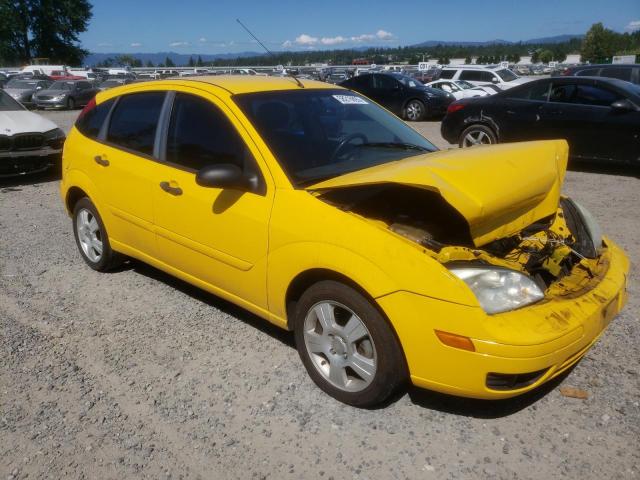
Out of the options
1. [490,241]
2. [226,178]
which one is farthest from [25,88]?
[490,241]

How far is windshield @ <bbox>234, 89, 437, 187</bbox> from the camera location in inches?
125

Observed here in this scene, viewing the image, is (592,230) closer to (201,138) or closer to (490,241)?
(490,241)

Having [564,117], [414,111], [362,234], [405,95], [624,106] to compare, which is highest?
[624,106]

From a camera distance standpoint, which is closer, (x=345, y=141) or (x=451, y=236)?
(x=451, y=236)

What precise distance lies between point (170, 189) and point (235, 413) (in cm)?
149

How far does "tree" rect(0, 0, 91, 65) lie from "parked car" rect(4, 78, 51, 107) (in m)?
39.8

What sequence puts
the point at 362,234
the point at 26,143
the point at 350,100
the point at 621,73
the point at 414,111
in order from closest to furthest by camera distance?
the point at 362,234 → the point at 350,100 → the point at 26,143 → the point at 621,73 → the point at 414,111

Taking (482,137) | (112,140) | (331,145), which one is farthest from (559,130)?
(112,140)

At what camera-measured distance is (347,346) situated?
276 centimetres

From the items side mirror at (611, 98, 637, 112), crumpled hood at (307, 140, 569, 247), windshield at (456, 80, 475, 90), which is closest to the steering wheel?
crumpled hood at (307, 140, 569, 247)

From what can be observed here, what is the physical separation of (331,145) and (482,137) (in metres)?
6.55

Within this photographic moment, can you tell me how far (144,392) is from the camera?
3031mm

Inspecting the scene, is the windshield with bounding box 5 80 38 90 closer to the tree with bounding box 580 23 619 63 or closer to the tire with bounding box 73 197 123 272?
the tire with bounding box 73 197 123 272

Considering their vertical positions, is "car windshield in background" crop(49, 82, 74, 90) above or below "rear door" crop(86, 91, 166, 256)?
below
